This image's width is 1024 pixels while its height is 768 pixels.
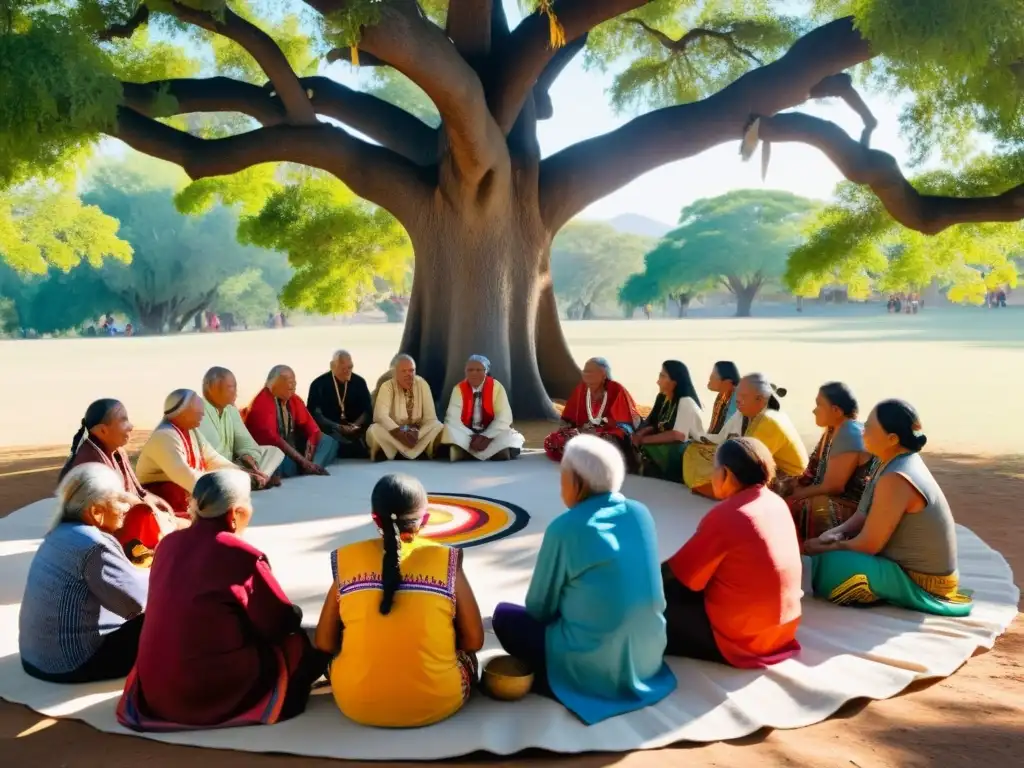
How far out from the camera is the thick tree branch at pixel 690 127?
8.78m

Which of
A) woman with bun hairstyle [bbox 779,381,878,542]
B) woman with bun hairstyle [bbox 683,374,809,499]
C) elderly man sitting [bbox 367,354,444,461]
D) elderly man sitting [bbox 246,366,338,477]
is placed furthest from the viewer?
elderly man sitting [bbox 367,354,444,461]

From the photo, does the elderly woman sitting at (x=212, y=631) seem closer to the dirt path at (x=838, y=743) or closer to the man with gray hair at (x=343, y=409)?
the dirt path at (x=838, y=743)

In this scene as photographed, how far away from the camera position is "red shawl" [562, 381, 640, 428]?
292 inches

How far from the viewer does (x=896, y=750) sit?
2.75m

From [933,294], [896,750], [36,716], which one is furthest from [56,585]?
[933,294]

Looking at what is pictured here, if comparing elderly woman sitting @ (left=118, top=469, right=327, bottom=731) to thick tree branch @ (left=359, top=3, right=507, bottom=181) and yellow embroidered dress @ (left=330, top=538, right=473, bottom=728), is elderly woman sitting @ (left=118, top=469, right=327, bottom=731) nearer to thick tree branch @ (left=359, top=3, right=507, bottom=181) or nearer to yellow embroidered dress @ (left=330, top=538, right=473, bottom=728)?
yellow embroidered dress @ (left=330, top=538, right=473, bottom=728)

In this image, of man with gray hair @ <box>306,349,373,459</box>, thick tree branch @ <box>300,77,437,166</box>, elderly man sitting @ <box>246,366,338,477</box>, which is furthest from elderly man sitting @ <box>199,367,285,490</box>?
thick tree branch @ <box>300,77,437,166</box>

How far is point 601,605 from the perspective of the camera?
2.93m

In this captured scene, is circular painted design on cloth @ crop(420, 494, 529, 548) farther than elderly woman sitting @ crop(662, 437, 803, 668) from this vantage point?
Yes

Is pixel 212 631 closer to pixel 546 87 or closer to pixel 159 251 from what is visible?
pixel 546 87

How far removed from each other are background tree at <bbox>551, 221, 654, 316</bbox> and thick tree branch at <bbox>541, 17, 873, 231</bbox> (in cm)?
5870

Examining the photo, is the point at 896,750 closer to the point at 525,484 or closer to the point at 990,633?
the point at 990,633

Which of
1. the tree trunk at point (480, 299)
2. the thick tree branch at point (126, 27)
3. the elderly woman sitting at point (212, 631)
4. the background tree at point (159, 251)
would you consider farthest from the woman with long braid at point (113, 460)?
the background tree at point (159, 251)

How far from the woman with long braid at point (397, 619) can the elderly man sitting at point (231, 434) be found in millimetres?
3488
